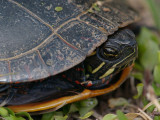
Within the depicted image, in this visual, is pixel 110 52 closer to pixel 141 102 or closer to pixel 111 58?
pixel 111 58

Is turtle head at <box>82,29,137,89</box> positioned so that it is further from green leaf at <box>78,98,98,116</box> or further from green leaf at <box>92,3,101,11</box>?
green leaf at <box>92,3,101,11</box>

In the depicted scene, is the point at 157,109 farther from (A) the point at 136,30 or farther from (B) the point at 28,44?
(A) the point at 136,30

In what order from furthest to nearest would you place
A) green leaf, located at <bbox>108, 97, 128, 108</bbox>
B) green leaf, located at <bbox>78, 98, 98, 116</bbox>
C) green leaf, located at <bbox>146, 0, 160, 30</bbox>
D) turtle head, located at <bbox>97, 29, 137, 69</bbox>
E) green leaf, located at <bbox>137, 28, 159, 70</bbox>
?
green leaf, located at <bbox>146, 0, 160, 30</bbox>
green leaf, located at <bbox>137, 28, 159, 70</bbox>
green leaf, located at <bbox>108, 97, 128, 108</bbox>
green leaf, located at <bbox>78, 98, 98, 116</bbox>
turtle head, located at <bbox>97, 29, 137, 69</bbox>

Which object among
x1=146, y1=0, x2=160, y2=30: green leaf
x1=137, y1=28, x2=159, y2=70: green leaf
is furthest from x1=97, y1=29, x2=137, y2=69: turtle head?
x1=146, y1=0, x2=160, y2=30: green leaf

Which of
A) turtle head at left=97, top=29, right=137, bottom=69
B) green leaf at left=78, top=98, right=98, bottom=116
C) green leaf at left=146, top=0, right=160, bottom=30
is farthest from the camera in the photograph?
green leaf at left=146, top=0, right=160, bottom=30


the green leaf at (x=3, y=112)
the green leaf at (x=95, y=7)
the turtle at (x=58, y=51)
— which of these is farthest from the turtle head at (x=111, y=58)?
the green leaf at (x=3, y=112)

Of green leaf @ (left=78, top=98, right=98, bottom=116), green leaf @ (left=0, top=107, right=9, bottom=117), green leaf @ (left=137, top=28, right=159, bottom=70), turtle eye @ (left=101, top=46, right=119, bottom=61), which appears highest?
turtle eye @ (left=101, top=46, right=119, bottom=61)

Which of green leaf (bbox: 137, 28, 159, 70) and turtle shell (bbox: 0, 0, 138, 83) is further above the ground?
turtle shell (bbox: 0, 0, 138, 83)

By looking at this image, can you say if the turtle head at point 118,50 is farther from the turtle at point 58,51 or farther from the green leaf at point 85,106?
the green leaf at point 85,106
